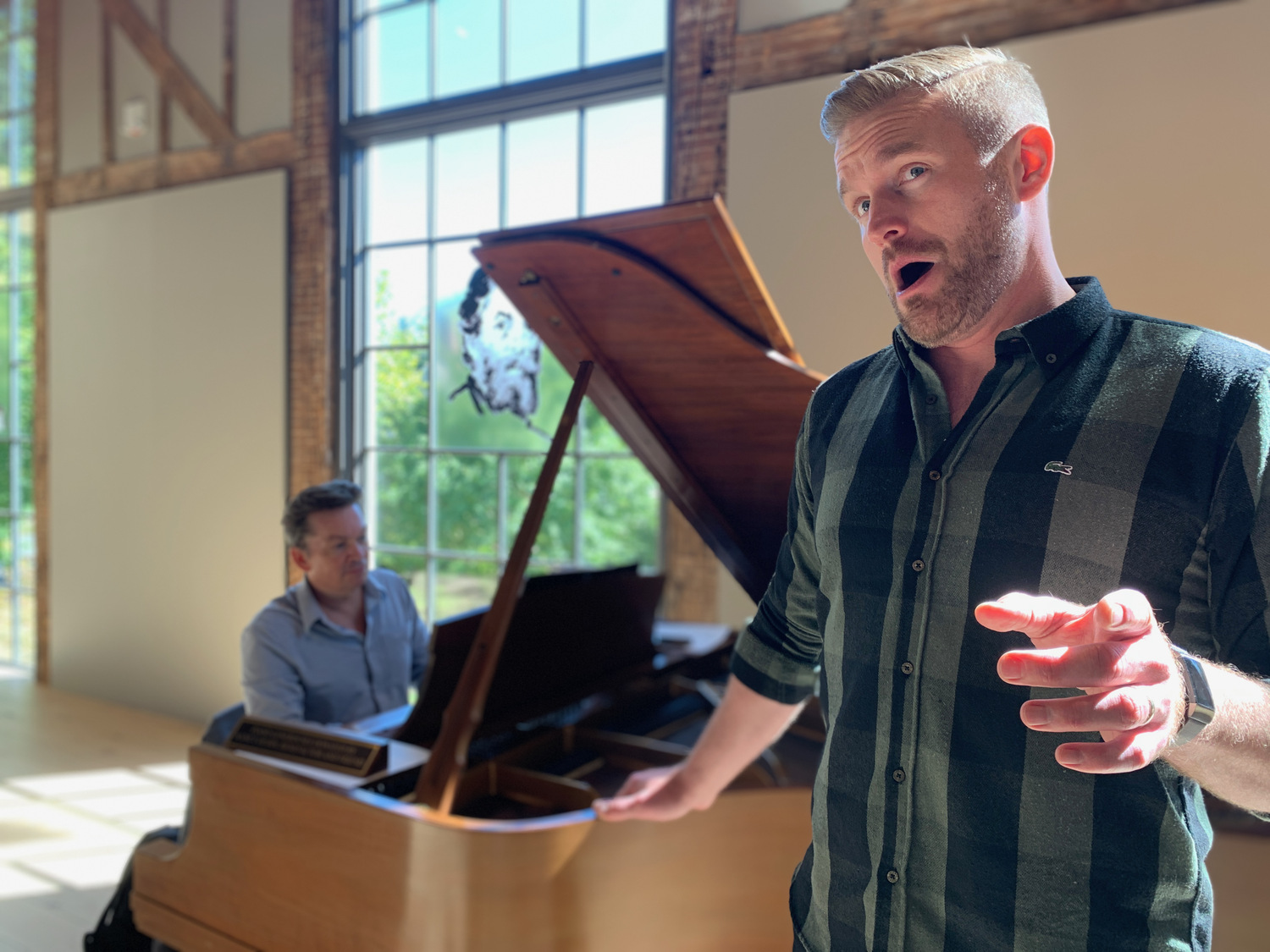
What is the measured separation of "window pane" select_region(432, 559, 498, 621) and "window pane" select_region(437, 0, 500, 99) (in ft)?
7.41

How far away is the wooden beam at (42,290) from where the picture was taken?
5.58 metres

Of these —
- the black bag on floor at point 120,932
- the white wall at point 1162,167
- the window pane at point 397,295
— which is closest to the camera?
the black bag on floor at point 120,932

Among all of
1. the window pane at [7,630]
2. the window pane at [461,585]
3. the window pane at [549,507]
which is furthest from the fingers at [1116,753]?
the window pane at [7,630]

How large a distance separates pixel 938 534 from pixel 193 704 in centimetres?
499

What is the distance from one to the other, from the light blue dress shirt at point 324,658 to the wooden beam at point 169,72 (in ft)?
11.2

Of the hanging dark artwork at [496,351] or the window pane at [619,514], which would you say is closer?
the hanging dark artwork at [496,351]

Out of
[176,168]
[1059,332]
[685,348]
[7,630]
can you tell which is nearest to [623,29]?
[176,168]

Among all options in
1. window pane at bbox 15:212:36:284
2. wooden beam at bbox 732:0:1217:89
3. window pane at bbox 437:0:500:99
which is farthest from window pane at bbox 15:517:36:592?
wooden beam at bbox 732:0:1217:89

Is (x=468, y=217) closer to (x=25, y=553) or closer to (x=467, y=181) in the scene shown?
(x=467, y=181)

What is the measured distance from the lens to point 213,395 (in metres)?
4.91

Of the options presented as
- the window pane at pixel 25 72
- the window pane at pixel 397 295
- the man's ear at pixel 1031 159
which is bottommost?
the man's ear at pixel 1031 159

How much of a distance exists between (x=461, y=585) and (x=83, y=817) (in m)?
1.81

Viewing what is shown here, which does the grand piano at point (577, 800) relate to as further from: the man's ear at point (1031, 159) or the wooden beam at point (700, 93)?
the wooden beam at point (700, 93)

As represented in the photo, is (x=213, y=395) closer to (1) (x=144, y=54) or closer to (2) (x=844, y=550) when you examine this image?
(1) (x=144, y=54)
